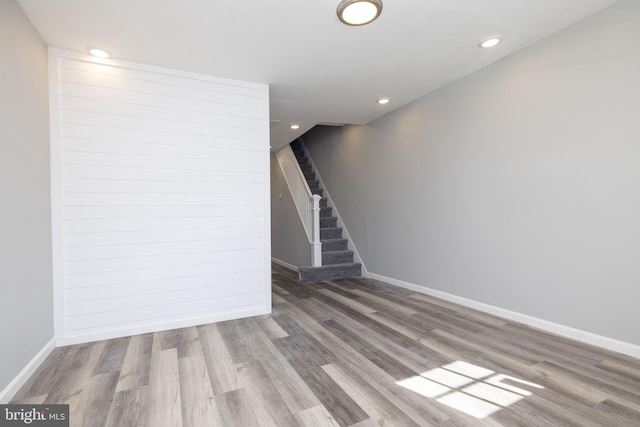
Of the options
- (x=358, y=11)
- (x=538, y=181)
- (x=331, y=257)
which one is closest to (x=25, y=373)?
(x=358, y=11)

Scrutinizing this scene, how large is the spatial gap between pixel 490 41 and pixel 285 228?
14.8ft

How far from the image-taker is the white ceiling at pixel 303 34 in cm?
201

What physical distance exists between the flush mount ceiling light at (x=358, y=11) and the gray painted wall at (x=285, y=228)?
3.59 meters

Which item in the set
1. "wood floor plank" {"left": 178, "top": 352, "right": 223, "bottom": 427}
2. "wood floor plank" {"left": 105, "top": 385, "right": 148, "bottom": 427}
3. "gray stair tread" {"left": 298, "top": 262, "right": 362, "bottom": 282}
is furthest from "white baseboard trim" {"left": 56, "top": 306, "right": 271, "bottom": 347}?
"gray stair tread" {"left": 298, "top": 262, "right": 362, "bottom": 282}

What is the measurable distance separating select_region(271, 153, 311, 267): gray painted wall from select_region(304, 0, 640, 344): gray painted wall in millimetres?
1878

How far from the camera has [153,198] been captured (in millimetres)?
2791

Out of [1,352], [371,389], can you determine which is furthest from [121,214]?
[371,389]

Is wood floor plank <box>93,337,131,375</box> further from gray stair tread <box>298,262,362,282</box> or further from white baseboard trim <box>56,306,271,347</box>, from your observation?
gray stair tread <box>298,262,362,282</box>

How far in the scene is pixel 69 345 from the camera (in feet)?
8.11

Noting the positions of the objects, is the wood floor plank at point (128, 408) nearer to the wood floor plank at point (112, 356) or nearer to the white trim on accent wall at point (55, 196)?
the wood floor plank at point (112, 356)

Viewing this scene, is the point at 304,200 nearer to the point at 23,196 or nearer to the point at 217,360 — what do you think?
the point at 217,360

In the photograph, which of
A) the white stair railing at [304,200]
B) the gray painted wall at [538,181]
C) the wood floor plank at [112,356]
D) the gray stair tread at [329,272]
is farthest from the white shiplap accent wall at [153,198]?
the gray painted wall at [538,181]

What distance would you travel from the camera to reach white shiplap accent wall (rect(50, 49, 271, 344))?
2.52 m

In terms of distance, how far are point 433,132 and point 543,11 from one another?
61.0 inches
